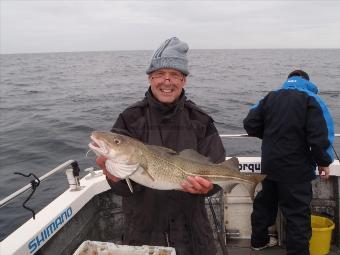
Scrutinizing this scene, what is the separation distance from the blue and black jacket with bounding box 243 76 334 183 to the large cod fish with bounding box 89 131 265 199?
1909 mm

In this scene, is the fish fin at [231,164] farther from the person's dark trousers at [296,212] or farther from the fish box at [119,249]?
the person's dark trousers at [296,212]

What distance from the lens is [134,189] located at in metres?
3.29

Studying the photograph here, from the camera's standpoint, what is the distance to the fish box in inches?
121

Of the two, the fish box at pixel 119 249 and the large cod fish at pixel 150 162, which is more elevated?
the large cod fish at pixel 150 162

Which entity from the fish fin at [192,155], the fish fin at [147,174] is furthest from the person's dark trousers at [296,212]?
the fish fin at [147,174]

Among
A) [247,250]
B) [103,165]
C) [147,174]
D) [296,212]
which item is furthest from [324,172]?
[103,165]

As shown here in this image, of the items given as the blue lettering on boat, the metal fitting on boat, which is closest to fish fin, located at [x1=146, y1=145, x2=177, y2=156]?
the blue lettering on boat

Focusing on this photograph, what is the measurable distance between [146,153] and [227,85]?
104 ft

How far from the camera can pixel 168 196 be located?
11.0ft

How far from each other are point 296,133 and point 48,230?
3.10 metres

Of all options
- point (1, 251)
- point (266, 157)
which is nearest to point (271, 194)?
point (266, 157)

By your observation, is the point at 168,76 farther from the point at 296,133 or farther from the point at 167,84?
the point at 296,133

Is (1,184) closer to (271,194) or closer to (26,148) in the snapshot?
(26,148)

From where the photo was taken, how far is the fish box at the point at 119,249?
3.08 m
